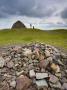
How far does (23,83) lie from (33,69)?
1.01m

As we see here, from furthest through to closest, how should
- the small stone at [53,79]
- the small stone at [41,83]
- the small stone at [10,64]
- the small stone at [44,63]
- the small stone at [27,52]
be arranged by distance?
the small stone at [27,52] < the small stone at [10,64] < the small stone at [44,63] < the small stone at [53,79] < the small stone at [41,83]

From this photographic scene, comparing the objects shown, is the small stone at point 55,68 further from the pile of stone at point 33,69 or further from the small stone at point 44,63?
the small stone at point 44,63

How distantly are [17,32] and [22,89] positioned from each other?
121ft

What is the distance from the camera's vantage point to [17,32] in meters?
48.4

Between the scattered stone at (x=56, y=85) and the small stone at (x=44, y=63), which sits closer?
the scattered stone at (x=56, y=85)

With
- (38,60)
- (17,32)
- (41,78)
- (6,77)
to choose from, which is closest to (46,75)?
(41,78)

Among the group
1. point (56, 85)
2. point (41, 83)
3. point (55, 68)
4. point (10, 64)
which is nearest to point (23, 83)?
point (41, 83)

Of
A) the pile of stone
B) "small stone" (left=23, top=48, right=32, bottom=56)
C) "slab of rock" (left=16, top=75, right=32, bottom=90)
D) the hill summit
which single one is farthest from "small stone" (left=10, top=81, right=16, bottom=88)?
the hill summit

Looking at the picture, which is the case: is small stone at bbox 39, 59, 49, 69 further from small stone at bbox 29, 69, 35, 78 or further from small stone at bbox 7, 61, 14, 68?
small stone at bbox 7, 61, 14, 68

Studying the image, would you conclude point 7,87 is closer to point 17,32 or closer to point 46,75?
point 46,75

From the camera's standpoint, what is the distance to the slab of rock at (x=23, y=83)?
12.1m

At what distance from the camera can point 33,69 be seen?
1280cm

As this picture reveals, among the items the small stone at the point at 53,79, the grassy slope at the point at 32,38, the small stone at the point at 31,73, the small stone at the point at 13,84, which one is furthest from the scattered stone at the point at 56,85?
the grassy slope at the point at 32,38

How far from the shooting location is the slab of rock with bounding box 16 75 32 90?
1209 cm
